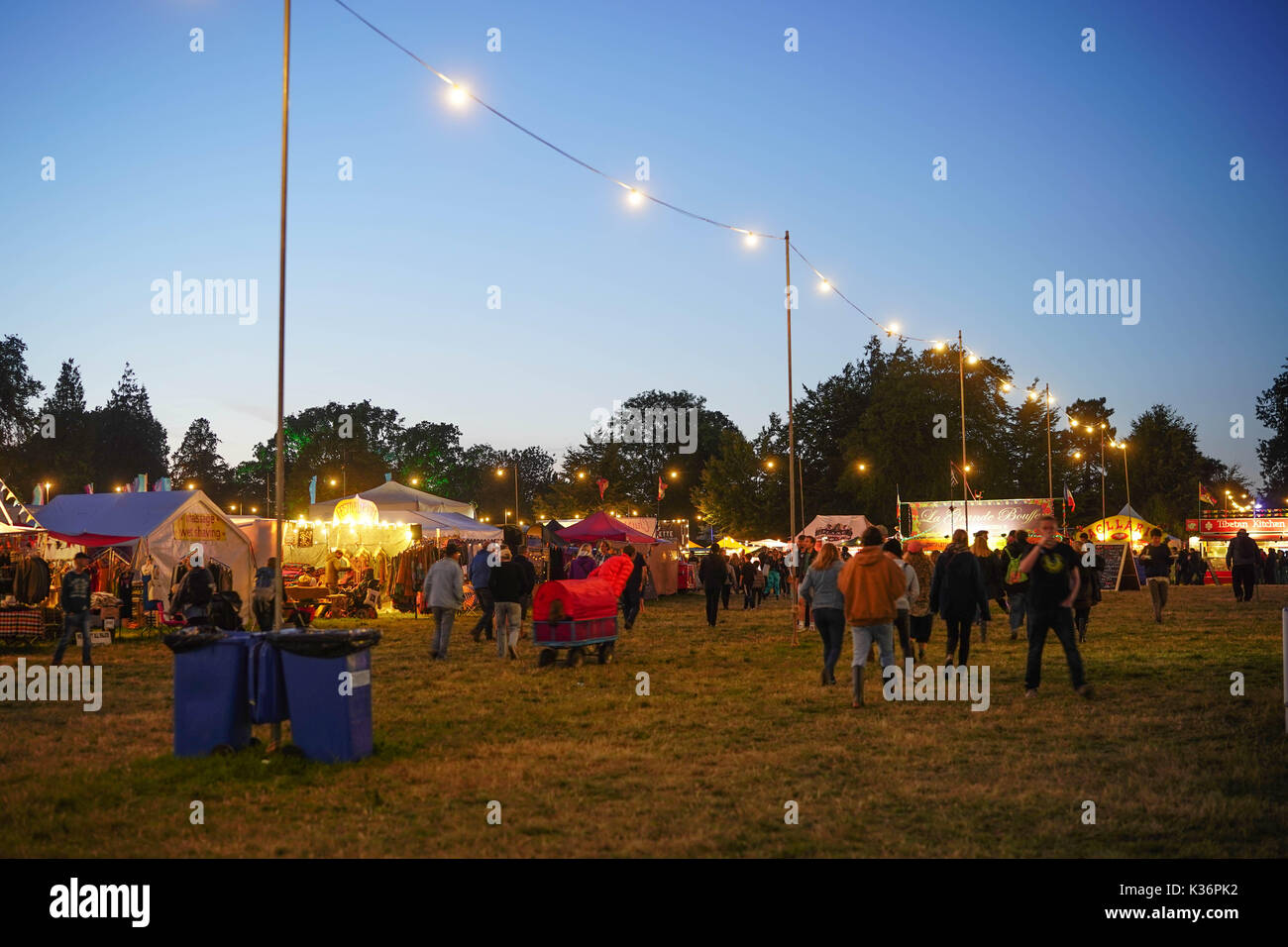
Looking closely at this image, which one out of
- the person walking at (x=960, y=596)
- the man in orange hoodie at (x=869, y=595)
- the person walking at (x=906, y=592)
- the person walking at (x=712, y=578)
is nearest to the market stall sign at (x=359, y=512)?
the person walking at (x=712, y=578)

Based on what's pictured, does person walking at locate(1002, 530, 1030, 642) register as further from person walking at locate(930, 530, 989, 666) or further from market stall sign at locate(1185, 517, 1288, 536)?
market stall sign at locate(1185, 517, 1288, 536)

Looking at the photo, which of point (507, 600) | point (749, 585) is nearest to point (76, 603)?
point (507, 600)

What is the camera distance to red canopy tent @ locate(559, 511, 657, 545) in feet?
94.9

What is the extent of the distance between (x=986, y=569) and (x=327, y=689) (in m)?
13.1

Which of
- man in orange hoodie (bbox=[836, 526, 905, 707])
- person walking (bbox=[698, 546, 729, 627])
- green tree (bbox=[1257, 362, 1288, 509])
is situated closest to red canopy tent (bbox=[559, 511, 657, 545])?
person walking (bbox=[698, 546, 729, 627])

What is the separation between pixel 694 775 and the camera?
7.71 m

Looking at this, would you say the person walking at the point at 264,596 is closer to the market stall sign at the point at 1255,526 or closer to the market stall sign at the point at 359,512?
the market stall sign at the point at 359,512

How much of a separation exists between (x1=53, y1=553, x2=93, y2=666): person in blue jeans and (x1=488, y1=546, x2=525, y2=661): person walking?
18.6ft

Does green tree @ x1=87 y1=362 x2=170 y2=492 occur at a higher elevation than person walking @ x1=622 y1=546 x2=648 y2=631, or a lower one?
higher

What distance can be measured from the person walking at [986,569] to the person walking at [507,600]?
7.11 metres

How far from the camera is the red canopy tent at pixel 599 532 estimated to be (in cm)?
2892
